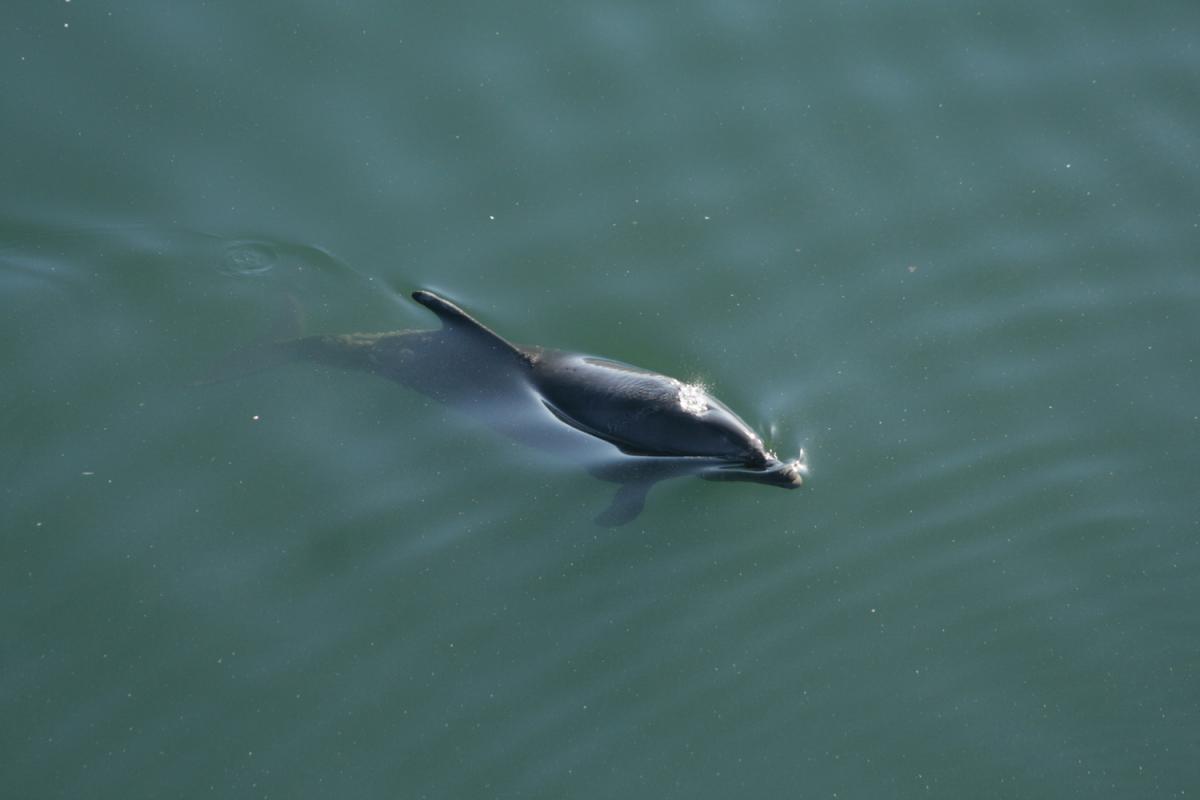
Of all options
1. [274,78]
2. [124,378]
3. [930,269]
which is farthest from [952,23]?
[124,378]

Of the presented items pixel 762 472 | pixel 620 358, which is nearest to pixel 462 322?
pixel 620 358

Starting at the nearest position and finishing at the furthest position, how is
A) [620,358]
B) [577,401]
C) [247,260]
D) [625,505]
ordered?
[625,505] → [577,401] → [620,358] → [247,260]

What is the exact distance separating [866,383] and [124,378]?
4.59m

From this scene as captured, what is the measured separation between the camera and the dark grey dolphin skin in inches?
282

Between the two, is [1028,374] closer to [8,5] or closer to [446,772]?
Result: [446,772]

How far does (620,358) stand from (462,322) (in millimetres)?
1017

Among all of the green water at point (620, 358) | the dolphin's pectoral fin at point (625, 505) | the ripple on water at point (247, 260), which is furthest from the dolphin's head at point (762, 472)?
the ripple on water at point (247, 260)

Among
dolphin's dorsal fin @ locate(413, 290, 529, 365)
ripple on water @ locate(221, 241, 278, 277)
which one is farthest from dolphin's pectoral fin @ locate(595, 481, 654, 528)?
ripple on water @ locate(221, 241, 278, 277)

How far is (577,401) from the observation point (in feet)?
24.2

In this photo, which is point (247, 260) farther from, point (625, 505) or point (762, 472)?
point (762, 472)

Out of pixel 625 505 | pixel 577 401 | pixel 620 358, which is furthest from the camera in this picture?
pixel 620 358

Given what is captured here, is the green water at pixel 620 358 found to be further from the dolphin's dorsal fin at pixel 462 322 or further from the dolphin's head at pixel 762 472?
the dolphin's dorsal fin at pixel 462 322

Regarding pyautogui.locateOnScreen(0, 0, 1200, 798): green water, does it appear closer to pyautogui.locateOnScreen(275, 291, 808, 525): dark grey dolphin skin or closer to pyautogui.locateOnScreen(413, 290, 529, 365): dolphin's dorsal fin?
pyautogui.locateOnScreen(275, 291, 808, 525): dark grey dolphin skin

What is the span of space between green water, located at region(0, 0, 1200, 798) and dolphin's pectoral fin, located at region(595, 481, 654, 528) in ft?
0.28
